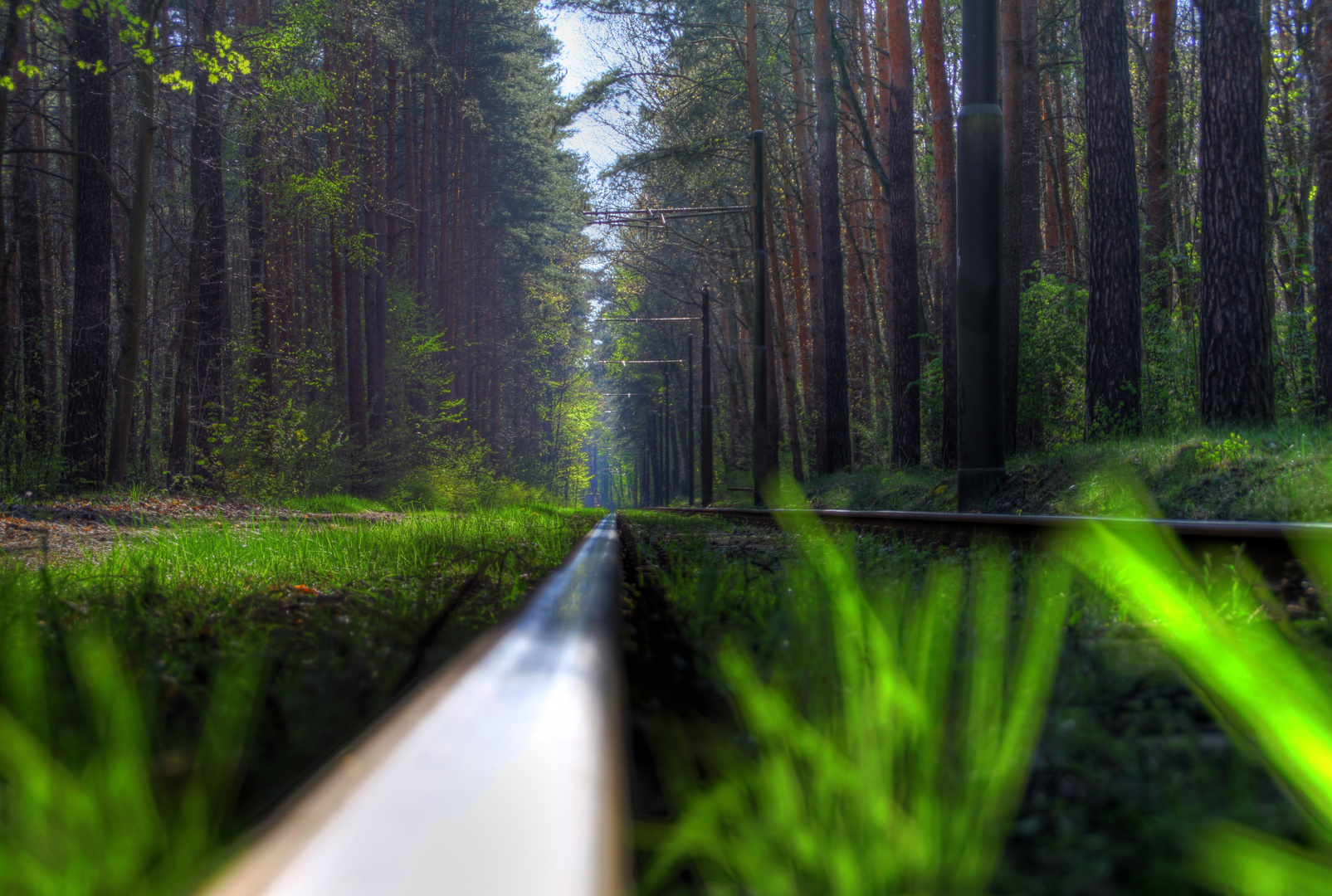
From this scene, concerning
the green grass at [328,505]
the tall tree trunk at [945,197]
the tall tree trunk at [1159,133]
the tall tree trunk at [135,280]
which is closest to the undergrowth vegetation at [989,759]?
the tall tree trunk at [945,197]

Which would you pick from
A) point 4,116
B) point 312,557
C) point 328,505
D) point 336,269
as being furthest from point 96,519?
point 336,269

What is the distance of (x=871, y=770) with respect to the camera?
0.93 metres

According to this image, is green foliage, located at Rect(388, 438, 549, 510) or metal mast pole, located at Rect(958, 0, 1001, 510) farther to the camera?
green foliage, located at Rect(388, 438, 549, 510)

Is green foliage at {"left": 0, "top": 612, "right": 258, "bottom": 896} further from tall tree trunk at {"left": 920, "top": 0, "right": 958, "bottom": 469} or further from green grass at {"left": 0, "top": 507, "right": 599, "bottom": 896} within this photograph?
tall tree trunk at {"left": 920, "top": 0, "right": 958, "bottom": 469}

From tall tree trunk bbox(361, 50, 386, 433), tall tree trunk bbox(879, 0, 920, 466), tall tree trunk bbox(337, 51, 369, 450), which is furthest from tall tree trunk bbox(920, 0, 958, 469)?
tall tree trunk bbox(361, 50, 386, 433)

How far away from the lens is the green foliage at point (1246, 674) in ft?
2.34

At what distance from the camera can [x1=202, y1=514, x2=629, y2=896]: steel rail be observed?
0.50 metres

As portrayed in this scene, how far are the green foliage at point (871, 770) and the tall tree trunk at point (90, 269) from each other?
14.3 metres

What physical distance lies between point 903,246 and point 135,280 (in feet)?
45.0

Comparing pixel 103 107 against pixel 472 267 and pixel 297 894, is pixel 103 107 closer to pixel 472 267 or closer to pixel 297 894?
pixel 297 894

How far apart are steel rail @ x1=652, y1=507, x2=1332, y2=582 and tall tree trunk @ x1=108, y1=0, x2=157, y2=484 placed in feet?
39.3

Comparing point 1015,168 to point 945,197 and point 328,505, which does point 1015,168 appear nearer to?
point 945,197

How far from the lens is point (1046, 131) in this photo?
88.1 feet

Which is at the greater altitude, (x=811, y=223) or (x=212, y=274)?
(x=811, y=223)
